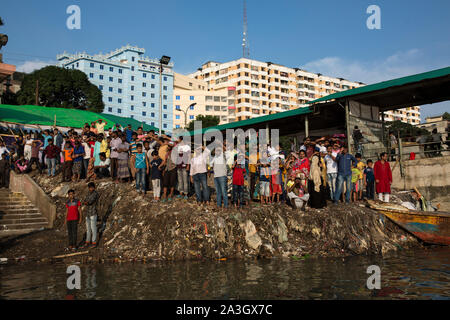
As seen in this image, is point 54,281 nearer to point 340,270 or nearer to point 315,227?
point 340,270

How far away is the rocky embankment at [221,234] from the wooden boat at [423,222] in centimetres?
27

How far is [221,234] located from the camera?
8969 millimetres

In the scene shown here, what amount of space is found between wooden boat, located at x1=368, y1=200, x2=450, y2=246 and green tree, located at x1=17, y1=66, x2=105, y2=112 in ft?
166

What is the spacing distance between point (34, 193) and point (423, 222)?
14209 mm

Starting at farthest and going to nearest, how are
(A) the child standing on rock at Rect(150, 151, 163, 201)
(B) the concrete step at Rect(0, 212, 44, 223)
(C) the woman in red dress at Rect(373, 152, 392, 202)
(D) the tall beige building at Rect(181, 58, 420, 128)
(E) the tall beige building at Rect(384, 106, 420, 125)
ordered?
(E) the tall beige building at Rect(384, 106, 420, 125), (D) the tall beige building at Rect(181, 58, 420, 128), (B) the concrete step at Rect(0, 212, 44, 223), (C) the woman in red dress at Rect(373, 152, 392, 202), (A) the child standing on rock at Rect(150, 151, 163, 201)

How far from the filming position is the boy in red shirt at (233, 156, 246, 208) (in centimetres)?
1018

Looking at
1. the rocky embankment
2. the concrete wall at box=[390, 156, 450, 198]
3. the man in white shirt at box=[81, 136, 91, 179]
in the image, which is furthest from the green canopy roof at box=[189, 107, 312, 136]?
the man in white shirt at box=[81, 136, 91, 179]

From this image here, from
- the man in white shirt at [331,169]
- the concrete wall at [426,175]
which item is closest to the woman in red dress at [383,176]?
the man in white shirt at [331,169]

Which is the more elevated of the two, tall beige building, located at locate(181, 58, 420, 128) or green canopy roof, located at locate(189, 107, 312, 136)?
tall beige building, located at locate(181, 58, 420, 128)

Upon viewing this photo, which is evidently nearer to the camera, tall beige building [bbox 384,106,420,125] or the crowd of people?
the crowd of people

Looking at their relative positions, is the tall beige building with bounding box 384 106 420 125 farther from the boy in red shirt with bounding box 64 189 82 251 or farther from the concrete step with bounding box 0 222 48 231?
the boy in red shirt with bounding box 64 189 82 251

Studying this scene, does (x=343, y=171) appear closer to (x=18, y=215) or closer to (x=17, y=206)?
(x=18, y=215)

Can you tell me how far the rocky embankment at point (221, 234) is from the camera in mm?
8859

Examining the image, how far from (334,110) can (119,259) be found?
47.7 ft
